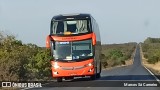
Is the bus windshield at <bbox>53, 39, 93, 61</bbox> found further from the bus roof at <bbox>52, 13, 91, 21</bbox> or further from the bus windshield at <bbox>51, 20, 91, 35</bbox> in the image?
the bus roof at <bbox>52, 13, 91, 21</bbox>

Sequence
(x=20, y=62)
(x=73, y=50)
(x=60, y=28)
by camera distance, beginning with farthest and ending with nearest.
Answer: (x=20, y=62)
(x=60, y=28)
(x=73, y=50)

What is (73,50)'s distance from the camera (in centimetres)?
2981

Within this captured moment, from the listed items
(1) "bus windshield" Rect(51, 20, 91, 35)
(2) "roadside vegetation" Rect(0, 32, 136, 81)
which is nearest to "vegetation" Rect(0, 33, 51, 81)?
(2) "roadside vegetation" Rect(0, 32, 136, 81)

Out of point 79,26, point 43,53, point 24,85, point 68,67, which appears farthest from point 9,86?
point 43,53

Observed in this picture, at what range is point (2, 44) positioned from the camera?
4222 cm

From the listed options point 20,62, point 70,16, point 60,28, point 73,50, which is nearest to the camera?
point 73,50

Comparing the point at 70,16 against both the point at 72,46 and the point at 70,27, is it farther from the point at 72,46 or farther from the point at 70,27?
the point at 72,46

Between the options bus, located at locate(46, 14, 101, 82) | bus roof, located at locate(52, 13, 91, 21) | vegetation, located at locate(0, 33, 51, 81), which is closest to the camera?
bus, located at locate(46, 14, 101, 82)

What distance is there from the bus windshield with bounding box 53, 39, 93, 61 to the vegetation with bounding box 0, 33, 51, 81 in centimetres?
353

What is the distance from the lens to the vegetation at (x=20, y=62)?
31316 mm

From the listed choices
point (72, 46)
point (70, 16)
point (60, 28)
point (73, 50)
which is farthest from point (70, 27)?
point (73, 50)

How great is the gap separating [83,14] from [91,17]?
0.65 metres

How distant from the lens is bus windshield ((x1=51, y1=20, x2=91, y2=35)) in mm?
29891

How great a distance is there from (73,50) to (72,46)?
27cm
